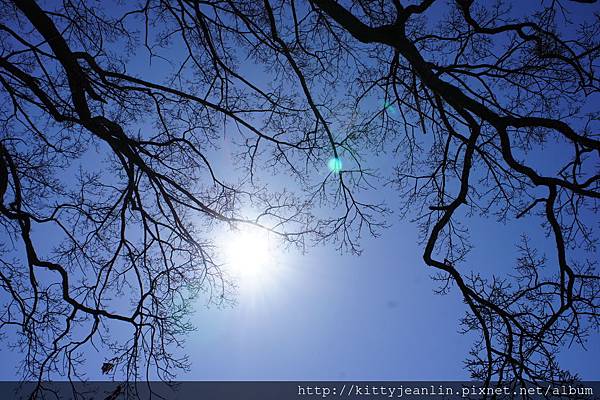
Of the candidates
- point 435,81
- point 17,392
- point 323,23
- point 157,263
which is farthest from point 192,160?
point 17,392

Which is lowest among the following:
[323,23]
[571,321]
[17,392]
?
[17,392]

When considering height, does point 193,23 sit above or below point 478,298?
above

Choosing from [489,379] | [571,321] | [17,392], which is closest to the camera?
[489,379]

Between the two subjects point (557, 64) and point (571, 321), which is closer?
point (571, 321)

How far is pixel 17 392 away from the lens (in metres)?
5.55

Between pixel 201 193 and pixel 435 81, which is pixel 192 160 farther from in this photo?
pixel 435 81

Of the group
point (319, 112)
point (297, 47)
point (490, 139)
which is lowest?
point (490, 139)

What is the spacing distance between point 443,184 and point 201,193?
13.3ft

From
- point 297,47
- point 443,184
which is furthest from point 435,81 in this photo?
point 297,47

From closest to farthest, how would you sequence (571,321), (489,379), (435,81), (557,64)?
(435,81)
(489,379)
(571,321)
(557,64)

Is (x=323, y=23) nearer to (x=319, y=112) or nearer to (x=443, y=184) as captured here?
(x=319, y=112)

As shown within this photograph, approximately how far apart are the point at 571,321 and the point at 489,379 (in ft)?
4.96

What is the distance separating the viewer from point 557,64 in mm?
5199

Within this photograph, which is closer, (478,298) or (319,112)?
(478,298)
